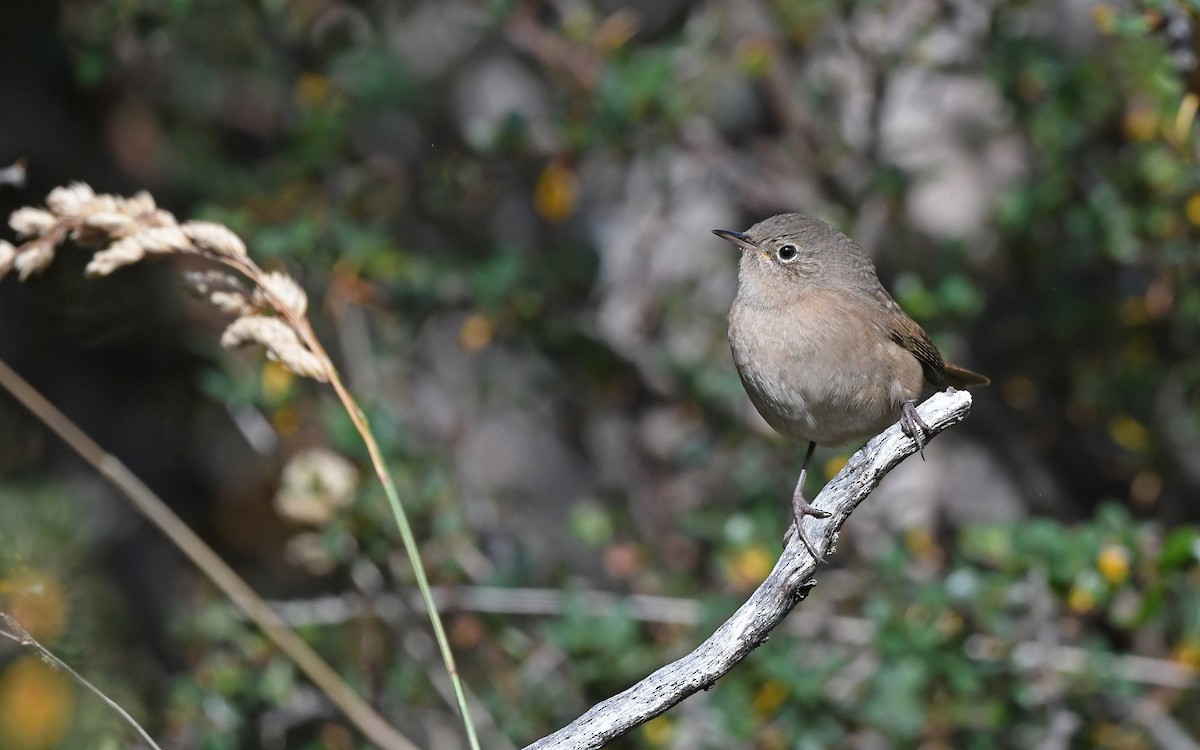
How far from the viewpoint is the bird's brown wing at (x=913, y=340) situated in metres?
3.54

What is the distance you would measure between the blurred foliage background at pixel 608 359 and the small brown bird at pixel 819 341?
1.07 metres

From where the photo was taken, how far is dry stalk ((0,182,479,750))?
7.49 feet

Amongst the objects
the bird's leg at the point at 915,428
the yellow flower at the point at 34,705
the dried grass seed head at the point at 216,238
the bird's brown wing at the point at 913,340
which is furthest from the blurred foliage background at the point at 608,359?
the dried grass seed head at the point at 216,238

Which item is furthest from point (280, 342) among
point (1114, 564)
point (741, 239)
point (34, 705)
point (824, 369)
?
point (1114, 564)

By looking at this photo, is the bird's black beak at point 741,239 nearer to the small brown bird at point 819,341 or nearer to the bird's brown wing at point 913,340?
the small brown bird at point 819,341

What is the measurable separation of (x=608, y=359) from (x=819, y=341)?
2333mm

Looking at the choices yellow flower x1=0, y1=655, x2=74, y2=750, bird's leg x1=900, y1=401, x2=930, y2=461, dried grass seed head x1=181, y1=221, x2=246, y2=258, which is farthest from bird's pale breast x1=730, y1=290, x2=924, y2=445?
yellow flower x1=0, y1=655, x2=74, y2=750

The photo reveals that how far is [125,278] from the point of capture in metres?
5.91

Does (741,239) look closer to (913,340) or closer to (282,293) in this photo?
(913,340)

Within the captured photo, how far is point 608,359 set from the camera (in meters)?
5.59

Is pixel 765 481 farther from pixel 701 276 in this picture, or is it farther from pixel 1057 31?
pixel 1057 31

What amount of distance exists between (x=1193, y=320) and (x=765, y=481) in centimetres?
186

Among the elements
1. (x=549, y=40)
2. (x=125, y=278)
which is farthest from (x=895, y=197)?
(x=125, y=278)

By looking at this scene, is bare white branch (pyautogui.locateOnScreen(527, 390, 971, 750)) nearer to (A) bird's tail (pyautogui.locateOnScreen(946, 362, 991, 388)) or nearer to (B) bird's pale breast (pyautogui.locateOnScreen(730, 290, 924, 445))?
(B) bird's pale breast (pyautogui.locateOnScreen(730, 290, 924, 445))
